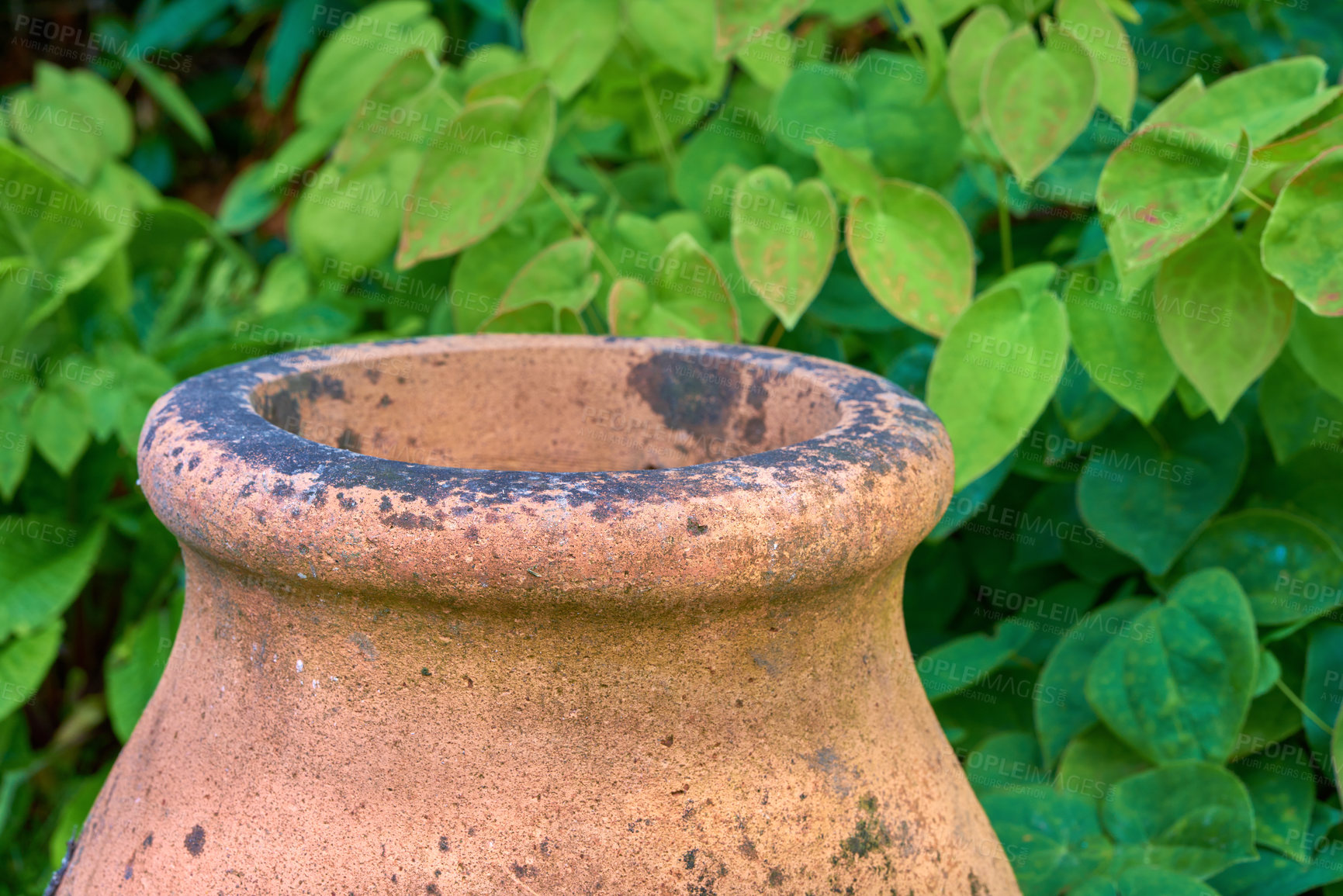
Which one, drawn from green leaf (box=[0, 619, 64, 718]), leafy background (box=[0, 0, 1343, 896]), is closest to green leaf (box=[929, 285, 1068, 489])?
leafy background (box=[0, 0, 1343, 896])

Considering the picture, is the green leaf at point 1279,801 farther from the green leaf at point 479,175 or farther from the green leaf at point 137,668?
the green leaf at point 137,668

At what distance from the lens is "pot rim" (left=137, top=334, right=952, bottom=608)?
80 cm

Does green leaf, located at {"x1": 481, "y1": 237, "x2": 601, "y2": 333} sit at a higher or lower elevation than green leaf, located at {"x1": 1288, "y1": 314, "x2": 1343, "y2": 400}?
higher

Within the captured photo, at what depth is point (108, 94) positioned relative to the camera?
282cm

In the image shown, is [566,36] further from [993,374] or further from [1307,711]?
[1307,711]

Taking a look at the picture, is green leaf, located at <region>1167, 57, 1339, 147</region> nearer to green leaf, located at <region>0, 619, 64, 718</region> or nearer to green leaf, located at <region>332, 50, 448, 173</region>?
green leaf, located at <region>332, 50, 448, 173</region>

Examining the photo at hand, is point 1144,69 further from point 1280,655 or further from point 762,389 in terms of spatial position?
point 762,389

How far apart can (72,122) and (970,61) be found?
204 cm

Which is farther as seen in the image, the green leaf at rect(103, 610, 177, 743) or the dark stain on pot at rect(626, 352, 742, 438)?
the green leaf at rect(103, 610, 177, 743)

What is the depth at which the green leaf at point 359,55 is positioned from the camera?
7.45 ft

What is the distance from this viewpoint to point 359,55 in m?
2.31

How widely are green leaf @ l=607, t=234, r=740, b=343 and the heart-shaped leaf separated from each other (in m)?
0.06

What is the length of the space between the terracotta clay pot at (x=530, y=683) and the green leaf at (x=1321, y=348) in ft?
2.60

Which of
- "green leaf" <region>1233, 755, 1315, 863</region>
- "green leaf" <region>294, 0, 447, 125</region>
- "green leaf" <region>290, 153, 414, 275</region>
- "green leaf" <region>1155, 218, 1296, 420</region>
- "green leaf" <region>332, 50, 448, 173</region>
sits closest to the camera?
"green leaf" <region>1155, 218, 1296, 420</region>
